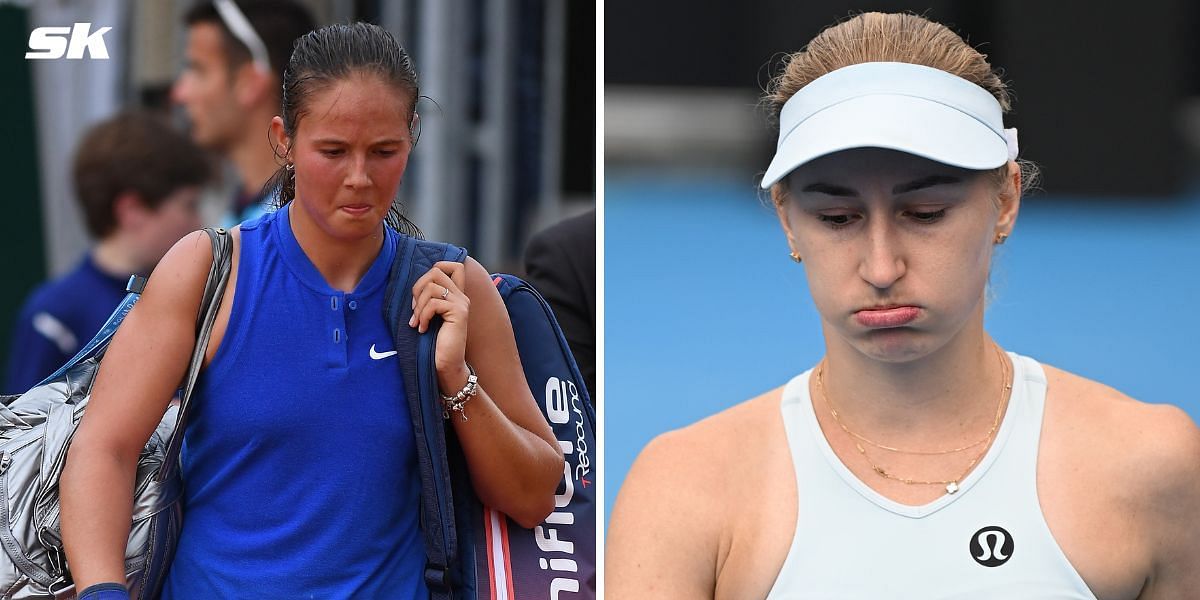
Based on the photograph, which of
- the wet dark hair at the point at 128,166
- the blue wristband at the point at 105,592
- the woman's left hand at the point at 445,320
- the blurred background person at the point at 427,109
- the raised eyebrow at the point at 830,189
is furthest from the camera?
the wet dark hair at the point at 128,166

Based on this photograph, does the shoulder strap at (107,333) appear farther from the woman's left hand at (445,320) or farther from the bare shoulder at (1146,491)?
the bare shoulder at (1146,491)

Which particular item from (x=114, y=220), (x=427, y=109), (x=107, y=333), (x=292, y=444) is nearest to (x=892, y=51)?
(x=292, y=444)

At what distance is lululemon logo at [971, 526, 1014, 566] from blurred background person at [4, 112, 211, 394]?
2516mm

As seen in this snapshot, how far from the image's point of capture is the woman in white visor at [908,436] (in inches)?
99.3

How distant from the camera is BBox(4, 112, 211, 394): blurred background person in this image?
413cm

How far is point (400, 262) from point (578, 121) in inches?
74.0

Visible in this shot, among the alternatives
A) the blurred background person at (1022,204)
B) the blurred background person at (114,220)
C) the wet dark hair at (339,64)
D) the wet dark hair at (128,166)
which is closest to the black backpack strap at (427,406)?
the wet dark hair at (339,64)

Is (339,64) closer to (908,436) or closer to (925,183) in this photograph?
(925,183)

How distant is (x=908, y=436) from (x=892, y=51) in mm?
677

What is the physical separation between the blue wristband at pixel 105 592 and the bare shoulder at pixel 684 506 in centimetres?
82

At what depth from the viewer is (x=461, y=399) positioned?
2.48 m

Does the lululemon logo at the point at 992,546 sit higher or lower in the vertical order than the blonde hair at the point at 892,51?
lower

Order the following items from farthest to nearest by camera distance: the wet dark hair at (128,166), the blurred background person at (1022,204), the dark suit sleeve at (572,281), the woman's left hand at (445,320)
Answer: the blurred background person at (1022,204), the wet dark hair at (128,166), the dark suit sleeve at (572,281), the woman's left hand at (445,320)

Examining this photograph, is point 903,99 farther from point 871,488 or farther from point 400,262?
point 400,262
